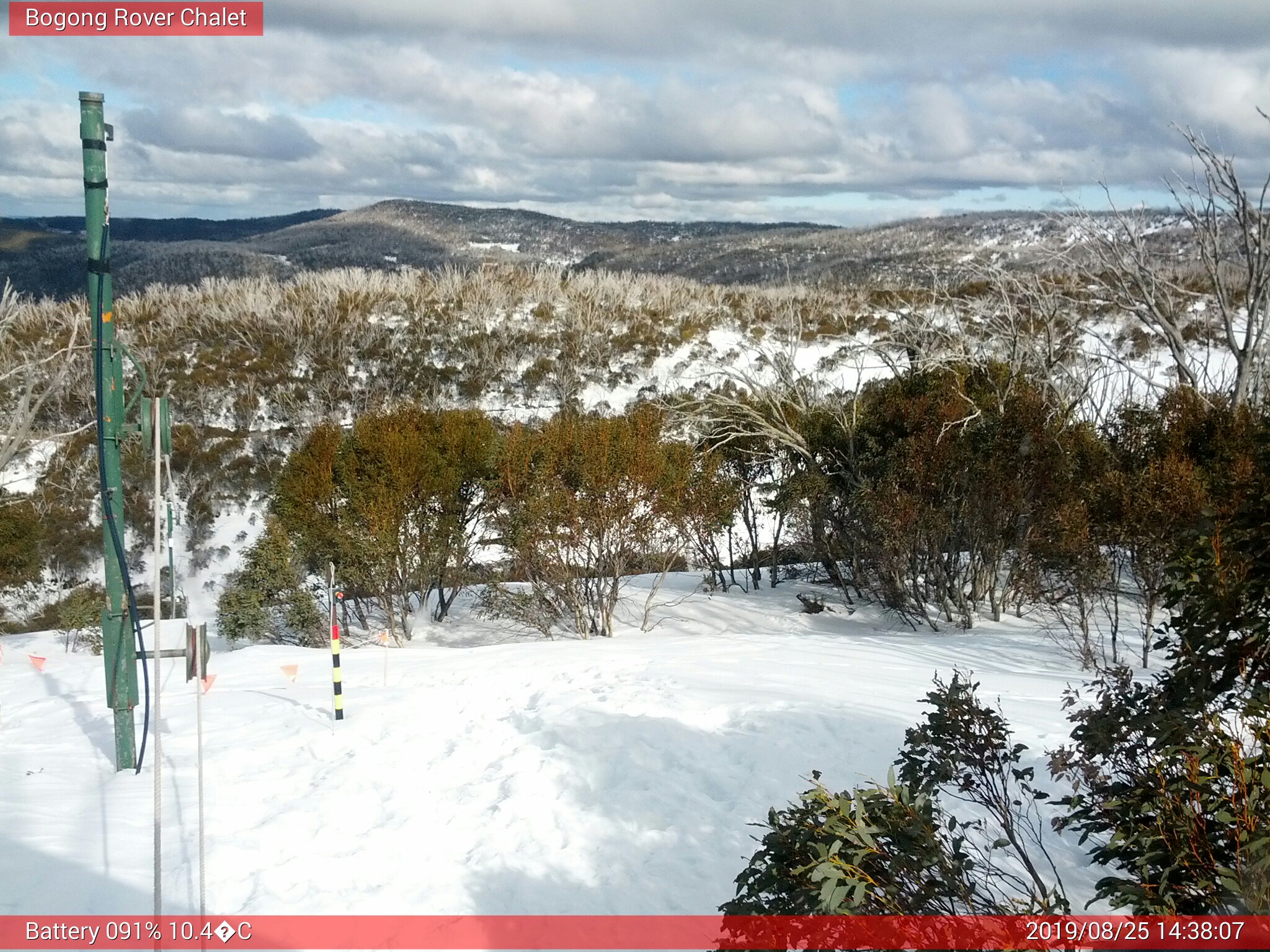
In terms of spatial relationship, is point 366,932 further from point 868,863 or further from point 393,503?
point 393,503

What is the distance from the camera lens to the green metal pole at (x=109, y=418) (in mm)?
5410

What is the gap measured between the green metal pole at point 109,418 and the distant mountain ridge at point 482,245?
45.1m

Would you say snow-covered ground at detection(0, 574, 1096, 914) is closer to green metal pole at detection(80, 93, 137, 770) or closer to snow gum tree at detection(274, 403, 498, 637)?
green metal pole at detection(80, 93, 137, 770)

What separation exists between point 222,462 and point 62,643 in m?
10.7

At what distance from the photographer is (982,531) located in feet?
42.6

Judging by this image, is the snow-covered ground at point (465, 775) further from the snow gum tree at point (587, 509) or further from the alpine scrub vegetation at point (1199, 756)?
the snow gum tree at point (587, 509)

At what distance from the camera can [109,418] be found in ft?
18.6

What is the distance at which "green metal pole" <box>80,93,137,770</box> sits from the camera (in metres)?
5.41

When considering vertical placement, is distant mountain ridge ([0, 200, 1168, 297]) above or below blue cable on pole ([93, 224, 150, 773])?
above

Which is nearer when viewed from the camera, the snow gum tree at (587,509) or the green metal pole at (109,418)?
the green metal pole at (109,418)

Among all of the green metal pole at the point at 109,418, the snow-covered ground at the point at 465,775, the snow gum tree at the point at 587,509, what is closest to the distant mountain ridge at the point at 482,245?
the snow gum tree at the point at 587,509

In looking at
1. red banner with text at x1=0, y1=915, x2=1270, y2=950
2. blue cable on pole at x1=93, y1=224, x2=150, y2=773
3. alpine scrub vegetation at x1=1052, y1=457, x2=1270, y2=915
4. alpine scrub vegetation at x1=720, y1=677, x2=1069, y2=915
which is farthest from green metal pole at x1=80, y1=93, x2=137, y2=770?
alpine scrub vegetation at x1=1052, y1=457, x2=1270, y2=915

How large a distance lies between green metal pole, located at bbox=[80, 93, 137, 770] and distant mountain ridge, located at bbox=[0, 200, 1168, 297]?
148 ft

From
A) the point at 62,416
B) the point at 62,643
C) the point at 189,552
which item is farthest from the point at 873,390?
the point at 62,416
